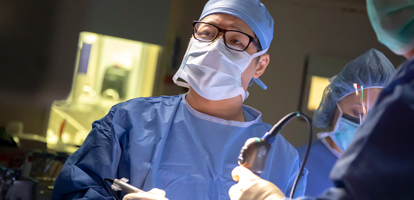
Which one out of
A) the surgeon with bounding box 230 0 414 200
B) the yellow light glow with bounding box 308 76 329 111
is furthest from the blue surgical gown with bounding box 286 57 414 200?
the yellow light glow with bounding box 308 76 329 111

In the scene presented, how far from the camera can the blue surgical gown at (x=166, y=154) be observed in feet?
3.99

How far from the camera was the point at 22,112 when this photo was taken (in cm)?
221

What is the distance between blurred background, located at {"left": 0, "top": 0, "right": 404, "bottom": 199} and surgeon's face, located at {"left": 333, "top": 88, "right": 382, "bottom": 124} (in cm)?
59

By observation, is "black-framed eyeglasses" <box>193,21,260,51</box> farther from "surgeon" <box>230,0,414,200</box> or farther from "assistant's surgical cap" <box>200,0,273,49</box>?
"surgeon" <box>230,0,414,200</box>

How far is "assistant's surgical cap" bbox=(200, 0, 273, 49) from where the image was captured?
4.95 ft

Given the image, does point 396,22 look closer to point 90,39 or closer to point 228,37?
point 228,37

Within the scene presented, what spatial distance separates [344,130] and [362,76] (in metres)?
0.32

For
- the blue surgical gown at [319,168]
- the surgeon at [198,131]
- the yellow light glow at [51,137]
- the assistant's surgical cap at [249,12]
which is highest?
the assistant's surgical cap at [249,12]

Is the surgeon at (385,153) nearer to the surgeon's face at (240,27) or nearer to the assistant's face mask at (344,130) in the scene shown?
the surgeon's face at (240,27)

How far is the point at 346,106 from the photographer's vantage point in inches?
77.4

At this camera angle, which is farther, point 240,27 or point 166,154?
point 240,27

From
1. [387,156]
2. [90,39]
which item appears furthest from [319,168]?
[90,39]

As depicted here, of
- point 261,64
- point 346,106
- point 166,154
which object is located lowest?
point 166,154

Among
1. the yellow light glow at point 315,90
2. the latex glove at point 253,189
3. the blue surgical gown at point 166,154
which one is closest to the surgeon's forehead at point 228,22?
the blue surgical gown at point 166,154
